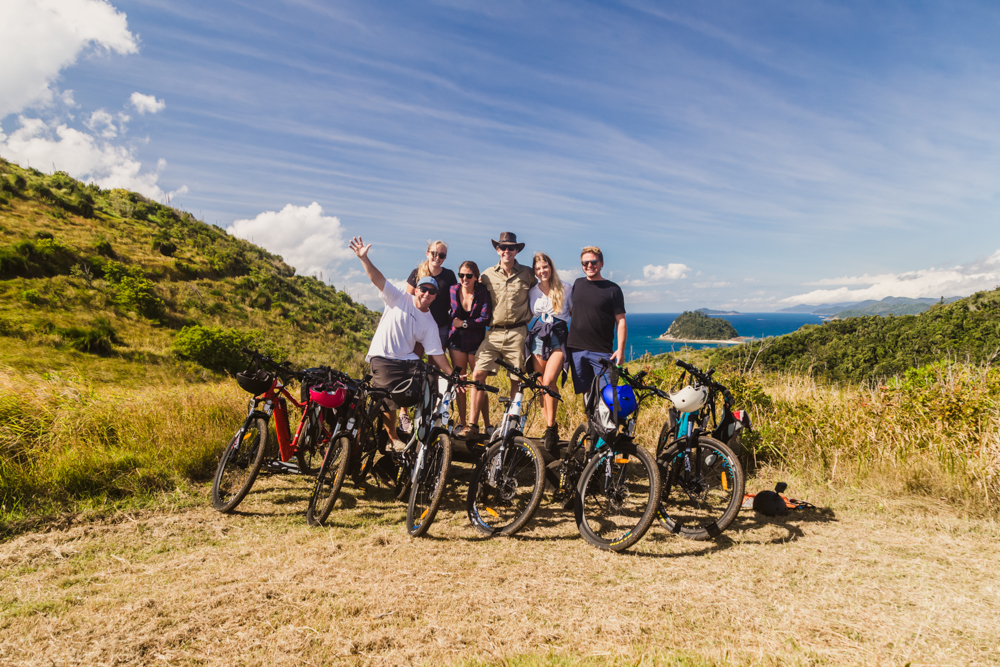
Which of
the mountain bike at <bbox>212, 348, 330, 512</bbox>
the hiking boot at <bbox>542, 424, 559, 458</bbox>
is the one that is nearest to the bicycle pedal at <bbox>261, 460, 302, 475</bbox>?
the mountain bike at <bbox>212, 348, 330, 512</bbox>

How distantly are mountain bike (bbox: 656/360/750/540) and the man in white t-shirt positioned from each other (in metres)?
2.23

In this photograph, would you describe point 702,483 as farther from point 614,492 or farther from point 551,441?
point 551,441

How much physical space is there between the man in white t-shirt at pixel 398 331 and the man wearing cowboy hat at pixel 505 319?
90cm

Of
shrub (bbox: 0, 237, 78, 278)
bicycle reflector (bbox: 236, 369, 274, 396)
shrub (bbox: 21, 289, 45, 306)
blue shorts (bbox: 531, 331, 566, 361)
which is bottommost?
bicycle reflector (bbox: 236, 369, 274, 396)

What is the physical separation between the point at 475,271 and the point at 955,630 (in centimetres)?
471

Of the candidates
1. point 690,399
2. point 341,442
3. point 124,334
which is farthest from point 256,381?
point 124,334

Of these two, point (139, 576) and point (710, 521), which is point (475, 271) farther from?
point (139, 576)

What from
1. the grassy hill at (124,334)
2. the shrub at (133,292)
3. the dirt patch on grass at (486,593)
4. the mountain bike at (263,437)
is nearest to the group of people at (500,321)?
the mountain bike at (263,437)

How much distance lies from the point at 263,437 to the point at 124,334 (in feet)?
141

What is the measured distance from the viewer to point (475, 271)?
5.61 meters

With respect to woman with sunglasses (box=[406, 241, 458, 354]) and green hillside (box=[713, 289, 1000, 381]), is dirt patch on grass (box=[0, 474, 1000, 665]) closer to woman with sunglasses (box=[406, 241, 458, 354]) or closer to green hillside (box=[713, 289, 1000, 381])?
woman with sunglasses (box=[406, 241, 458, 354])

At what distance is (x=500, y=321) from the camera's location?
5.59 m

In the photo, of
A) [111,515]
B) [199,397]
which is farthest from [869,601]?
[199,397]

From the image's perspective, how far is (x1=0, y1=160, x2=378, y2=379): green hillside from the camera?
3341 centimetres
